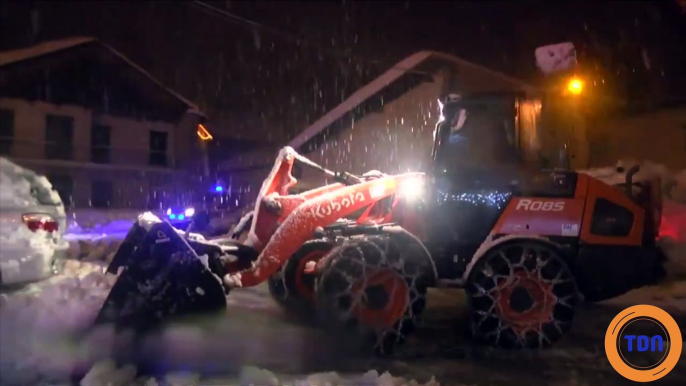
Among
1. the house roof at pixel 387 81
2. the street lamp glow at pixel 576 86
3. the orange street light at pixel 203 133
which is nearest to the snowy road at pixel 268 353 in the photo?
the street lamp glow at pixel 576 86

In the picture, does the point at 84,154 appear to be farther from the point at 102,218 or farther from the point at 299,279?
the point at 299,279

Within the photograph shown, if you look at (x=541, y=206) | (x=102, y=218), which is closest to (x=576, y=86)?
(x=541, y=206)

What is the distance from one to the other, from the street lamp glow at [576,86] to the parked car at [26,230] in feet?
29.2

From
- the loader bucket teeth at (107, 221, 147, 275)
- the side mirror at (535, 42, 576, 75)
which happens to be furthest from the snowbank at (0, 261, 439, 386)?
the side mirror at (535, 42, 576, 75)

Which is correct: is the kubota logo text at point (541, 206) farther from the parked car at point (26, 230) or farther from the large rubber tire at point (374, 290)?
the parked car at point (26, 230)

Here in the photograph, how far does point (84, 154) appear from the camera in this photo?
100 feet

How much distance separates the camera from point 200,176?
1351 inches

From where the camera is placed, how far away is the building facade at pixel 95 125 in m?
28.8

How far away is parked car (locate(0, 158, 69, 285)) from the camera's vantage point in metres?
7.57

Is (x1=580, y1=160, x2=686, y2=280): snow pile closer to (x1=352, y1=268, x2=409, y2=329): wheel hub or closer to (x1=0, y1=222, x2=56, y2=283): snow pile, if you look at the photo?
(x1=352, y1=268, x2=409, y2=329): wheel hub

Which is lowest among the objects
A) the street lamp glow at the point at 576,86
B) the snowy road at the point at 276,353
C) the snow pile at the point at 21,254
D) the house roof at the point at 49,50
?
the snowy road at the point at 276,353

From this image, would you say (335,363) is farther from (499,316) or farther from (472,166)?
(472,166)

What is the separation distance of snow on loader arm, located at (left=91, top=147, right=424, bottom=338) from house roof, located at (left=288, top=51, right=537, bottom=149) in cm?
1075

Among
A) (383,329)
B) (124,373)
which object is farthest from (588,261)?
(124,373)
